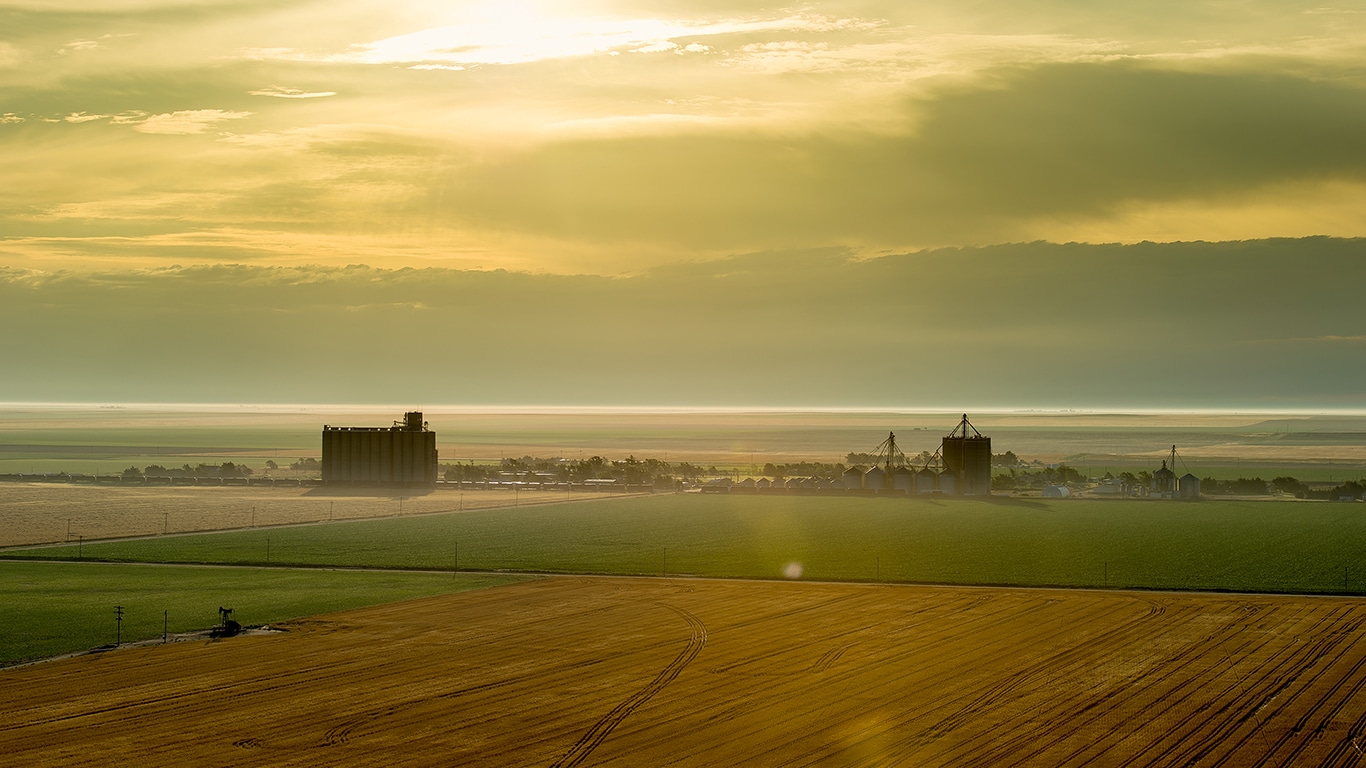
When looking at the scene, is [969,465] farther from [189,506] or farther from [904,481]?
[189,506]

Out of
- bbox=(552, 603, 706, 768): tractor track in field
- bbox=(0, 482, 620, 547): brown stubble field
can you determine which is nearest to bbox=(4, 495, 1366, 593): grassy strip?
bbox=(0, 482, 620, 547): brown stubble field

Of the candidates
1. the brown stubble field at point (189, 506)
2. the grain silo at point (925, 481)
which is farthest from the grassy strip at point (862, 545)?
the grain silo at point (925, 481)

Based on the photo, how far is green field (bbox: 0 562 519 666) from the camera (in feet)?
157

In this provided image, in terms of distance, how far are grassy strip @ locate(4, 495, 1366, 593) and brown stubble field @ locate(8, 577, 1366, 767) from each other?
14.3 metres

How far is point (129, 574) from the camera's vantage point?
224ft

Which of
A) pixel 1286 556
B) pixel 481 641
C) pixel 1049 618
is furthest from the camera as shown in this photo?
pixel 1286 556

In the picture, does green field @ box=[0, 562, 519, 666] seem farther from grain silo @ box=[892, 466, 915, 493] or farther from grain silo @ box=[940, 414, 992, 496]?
grain silo @ box=[940, 414, 992, 496]

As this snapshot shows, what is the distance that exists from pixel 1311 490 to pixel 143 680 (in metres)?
145

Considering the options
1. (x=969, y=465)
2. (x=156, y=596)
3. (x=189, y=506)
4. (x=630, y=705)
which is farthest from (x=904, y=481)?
(x=630, y=705)

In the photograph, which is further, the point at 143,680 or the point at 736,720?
the point at 143,680

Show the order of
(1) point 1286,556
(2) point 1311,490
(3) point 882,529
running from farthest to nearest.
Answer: (2) point 1311,490, (3) point 882,529, (1) point 1286,556

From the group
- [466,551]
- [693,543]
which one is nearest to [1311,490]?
[693,543]

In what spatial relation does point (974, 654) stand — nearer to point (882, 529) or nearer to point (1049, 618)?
point (1049, 618)

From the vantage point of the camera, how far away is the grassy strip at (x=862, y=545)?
230ft
